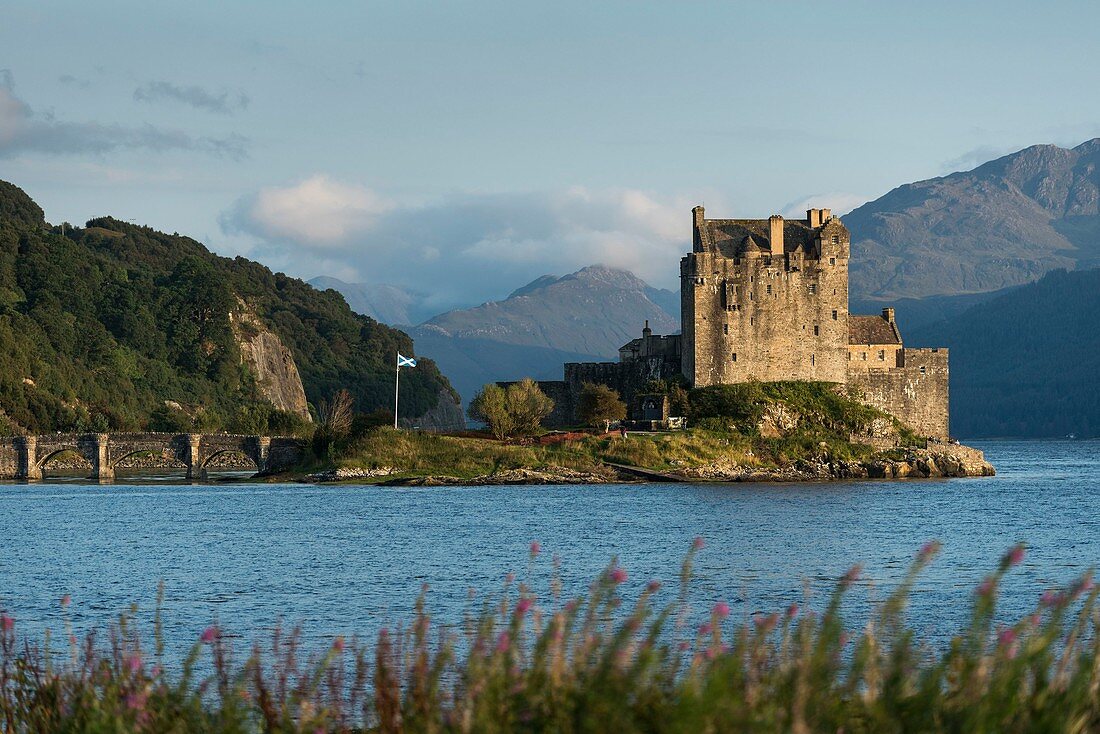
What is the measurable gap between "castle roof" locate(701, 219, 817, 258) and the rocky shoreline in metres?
14.0

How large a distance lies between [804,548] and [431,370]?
433 ft

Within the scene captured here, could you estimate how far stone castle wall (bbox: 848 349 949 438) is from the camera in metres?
92.9

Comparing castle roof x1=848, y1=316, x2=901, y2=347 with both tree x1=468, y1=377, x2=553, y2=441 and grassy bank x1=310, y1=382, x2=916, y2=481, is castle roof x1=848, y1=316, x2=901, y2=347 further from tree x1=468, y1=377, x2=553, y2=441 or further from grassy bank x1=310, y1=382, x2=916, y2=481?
tree x1=468, y1=377, x2=553, y2=441

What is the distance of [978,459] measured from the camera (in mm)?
96188

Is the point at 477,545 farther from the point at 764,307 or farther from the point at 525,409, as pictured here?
the point at 764,307

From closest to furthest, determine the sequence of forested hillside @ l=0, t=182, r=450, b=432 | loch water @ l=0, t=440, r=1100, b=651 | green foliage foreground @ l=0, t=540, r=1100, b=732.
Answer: green foliage foreground @ l=0, t=540, r=1100, b=732 < loch water @ l=0, t=440, r=1100, b=651 < forested hillside @ l=0, t=182, r=450, b=432

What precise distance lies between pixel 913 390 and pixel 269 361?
86.1 m

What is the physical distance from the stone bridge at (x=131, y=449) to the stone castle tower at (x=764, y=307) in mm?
27900

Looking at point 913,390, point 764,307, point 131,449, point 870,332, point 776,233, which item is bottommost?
point 131,449

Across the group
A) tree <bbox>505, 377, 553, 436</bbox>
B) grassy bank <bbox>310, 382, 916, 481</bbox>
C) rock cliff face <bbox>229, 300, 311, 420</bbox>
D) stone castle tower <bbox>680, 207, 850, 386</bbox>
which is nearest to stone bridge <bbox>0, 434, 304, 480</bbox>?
grassy bank <bbox>310, 382, 916, 481</bbox>

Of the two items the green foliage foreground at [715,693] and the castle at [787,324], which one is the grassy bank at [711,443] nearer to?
the castle at [787,324]

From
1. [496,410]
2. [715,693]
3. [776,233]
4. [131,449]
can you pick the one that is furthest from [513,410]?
[715,693]

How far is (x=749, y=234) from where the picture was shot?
9369 cm

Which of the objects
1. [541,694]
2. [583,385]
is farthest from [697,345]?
[541,694]
